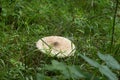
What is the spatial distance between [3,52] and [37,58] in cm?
28

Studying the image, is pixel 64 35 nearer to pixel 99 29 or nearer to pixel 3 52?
pixel 99 29

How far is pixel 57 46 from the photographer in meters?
2.59

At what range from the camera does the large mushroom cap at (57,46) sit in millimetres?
2426

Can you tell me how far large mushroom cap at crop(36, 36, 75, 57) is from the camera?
2426 millimetres

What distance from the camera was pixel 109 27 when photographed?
3.06m

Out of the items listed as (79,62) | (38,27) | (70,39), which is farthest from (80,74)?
(38,27)

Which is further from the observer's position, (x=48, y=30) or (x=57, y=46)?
(x=48, y=30)

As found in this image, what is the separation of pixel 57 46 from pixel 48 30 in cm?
41

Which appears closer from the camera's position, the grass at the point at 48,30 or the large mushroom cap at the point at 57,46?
the grass at the point at 48,30

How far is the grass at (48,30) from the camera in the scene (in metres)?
2.31

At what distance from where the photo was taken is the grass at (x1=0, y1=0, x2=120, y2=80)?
7.58ft

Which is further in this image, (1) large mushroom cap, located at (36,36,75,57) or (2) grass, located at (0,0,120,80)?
(1) large mushroom cap, located at (36,36,75,57)

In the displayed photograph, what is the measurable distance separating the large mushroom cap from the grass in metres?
0.05

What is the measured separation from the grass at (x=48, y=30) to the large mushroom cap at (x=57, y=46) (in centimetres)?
5
